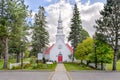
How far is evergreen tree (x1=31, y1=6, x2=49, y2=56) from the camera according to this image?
65.8 metres

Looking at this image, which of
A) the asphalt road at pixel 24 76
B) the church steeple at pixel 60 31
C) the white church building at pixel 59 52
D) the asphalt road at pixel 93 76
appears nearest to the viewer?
the asphalt road at pixel 24 76

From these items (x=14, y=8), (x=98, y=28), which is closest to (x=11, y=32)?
(x=14, y=8)

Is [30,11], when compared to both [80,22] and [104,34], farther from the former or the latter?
[80,22]

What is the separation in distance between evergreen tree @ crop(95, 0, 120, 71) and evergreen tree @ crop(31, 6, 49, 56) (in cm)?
3329

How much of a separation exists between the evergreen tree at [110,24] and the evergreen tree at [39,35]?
109 feet

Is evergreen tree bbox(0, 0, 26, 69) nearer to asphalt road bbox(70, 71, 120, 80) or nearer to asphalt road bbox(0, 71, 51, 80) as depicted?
asphalt road bbox(0, 71, 51, 80)

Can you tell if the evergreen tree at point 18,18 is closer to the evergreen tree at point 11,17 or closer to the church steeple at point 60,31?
the evergreen tree at point 11,17

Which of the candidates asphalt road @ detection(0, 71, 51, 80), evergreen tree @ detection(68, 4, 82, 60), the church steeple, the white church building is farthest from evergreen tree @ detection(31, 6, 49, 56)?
asphalt road @ detection(0, 71, 51, 80)

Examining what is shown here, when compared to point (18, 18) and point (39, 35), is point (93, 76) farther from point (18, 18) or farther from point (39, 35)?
point (39, 35)

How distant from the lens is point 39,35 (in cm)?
6662

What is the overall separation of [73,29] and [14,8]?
1482 inches

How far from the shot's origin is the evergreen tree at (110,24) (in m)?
33.2

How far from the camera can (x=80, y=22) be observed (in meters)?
72.1

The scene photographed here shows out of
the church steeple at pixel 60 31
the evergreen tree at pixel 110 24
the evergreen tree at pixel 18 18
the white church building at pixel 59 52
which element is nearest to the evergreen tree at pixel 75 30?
the white church building at pixel 59 52
